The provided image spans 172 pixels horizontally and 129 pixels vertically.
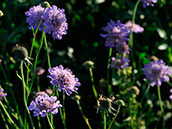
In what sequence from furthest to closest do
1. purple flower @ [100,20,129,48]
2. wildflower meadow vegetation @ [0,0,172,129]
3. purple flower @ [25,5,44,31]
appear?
wildflower meadow vegetation @ [0,0,172,129] → purple flower @ [100,20,129,48] → purple flower @ [25,5,44,31]

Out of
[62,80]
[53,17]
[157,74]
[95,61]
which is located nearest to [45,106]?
[62,80]

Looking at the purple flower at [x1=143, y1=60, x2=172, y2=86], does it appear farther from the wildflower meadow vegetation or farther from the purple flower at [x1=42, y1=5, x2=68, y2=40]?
the purple flower at [x1=42, y1=5, x2=68, y2=40]

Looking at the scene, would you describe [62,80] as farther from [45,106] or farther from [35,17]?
[35,17]

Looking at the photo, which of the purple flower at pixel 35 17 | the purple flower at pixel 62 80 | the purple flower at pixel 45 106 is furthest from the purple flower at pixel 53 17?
the purple flower at pixel 45 106

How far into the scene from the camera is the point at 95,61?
88.1 inches

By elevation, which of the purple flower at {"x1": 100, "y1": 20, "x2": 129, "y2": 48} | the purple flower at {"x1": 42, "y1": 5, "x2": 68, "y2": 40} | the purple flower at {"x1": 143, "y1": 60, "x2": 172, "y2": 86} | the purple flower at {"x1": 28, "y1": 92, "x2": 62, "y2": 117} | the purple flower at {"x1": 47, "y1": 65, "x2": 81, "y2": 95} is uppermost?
the purple flower at {"x1": 42, "y1": 5, "x2": 68, "y2": 40}

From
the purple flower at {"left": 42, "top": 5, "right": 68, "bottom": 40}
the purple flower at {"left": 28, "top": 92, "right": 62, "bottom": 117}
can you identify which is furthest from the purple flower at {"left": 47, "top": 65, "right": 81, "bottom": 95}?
the purple flower at {"left": 42, "top": 5, "right": 68, "bottom": 40}

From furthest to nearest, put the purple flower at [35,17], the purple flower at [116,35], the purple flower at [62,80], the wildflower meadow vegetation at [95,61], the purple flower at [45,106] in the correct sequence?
the wildflower meadow vegetation at [95,61]
the purple flower at [116,35]
the purple flower at [35,17]
the purple flower at [62,80]
the purple flower at [45,106]

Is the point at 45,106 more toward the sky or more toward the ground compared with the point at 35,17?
more toward the ground

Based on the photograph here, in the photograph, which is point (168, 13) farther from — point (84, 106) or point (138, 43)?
point (84, 106)

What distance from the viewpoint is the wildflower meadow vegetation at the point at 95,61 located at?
1.71 metres

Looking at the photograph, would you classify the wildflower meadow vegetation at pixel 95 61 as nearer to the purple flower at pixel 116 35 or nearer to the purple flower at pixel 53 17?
the purple flower at pixel 116 35

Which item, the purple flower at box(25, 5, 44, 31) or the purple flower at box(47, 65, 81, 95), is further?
the purple flower at box(25, 5, 44, 31)

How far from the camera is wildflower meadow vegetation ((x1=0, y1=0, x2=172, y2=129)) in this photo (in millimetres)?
1706
